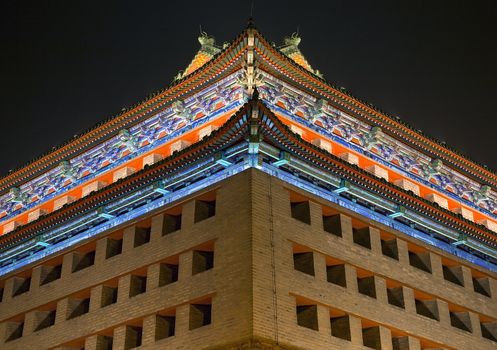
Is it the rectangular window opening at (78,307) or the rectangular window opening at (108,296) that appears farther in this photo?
the rectangular window opening at (78,307)

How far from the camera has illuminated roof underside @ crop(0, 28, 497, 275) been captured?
24.9m

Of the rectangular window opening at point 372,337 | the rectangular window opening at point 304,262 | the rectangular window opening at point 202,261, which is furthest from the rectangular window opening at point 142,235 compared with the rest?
the rectangular window opening at point 372,337

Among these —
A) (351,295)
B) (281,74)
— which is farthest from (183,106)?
(351,295)

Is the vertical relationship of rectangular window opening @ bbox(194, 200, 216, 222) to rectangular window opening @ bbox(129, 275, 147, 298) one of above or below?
above

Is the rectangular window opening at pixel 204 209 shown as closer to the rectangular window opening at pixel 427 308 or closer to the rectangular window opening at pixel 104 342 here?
the rectangular window opening at pixel 104 342

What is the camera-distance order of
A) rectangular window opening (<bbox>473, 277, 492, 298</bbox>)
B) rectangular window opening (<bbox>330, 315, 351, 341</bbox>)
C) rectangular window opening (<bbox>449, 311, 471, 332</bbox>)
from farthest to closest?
rectangular window opening (<bbox>473, 277, 492, 298</bbox>), rectangular window opening (<bbox>449, 311, 471, 332</bbox>), rectangular window opening (<bbox>330, 315, 351, 341</bbox>)

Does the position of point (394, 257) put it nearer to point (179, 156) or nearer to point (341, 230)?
point (341, 230)

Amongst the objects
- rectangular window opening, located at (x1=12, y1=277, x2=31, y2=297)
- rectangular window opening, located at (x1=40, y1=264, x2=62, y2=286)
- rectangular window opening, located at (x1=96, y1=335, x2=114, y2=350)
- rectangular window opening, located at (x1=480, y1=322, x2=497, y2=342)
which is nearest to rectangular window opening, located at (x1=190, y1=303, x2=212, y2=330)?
rectangular window opening, located at (x1=96, y1=335, x2=114, y2=350)

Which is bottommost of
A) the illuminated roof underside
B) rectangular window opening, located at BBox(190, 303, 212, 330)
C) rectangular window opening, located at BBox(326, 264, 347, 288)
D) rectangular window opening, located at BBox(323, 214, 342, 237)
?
rectangular window opening, located at BBox(190, 303, 212, 330)

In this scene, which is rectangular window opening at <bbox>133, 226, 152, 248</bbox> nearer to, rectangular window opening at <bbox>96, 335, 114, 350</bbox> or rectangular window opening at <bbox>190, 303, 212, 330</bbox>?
rectangular window opening at <bbox>96, 335, 114, 350</bbox>

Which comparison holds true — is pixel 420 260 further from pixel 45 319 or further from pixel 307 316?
pixel 45 319

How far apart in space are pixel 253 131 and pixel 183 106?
5.87 metres

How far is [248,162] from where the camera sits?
24062 mm

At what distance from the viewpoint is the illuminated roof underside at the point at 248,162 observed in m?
24.9
